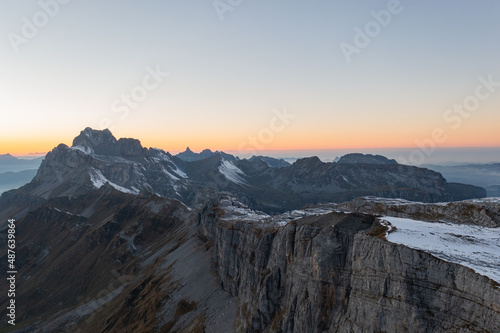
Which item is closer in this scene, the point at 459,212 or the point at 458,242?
the point at 458,242

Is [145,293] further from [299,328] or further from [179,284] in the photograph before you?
[299,328]

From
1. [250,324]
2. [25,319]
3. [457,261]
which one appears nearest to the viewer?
[457,261]

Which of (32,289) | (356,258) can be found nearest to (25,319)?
(32,289)

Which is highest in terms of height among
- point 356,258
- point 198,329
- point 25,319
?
point 356,258

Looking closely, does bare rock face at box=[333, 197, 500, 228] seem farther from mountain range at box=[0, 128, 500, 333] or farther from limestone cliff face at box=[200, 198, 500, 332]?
limestone cliff face at box=[200, 198, 500, 332]

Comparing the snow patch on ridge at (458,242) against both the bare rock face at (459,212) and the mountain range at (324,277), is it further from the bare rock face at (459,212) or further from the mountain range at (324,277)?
the bare rock face at (459,212)

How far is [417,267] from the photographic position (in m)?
36.5

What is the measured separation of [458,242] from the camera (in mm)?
39469

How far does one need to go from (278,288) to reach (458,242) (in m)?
37.7

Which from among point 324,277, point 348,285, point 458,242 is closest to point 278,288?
A: point 324,277

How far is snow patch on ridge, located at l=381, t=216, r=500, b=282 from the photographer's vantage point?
33.2 m

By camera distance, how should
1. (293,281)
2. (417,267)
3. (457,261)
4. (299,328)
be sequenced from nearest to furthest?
1. (457,261)
2. (417,267)
3. (299,328)
4. (293,281)

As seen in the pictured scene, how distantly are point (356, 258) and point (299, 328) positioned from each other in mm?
18426

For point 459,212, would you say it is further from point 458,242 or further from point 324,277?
point 324,277
